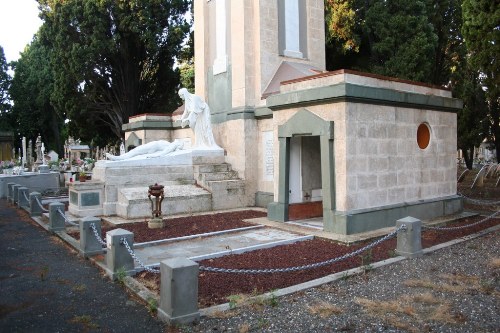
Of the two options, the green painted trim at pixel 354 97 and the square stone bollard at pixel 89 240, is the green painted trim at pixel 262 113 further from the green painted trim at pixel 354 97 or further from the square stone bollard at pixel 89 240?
the square stone bollard at pixel 89 240

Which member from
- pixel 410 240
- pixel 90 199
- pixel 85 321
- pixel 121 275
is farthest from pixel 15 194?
pixel 410 240

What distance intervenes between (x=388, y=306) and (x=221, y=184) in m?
8.13

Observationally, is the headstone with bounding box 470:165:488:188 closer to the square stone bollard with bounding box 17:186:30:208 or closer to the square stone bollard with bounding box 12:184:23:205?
the square stone bollard with bounding box 17:186:30:208

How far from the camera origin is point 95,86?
24.5 metres

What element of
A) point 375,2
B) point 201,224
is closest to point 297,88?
point 201,224

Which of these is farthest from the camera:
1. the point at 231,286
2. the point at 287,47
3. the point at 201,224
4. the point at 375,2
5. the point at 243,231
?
the point at 375,2

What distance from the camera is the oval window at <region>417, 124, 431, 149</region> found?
35.1ft

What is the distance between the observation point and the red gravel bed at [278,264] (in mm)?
5793

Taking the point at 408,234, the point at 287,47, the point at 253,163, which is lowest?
the point at 408,234

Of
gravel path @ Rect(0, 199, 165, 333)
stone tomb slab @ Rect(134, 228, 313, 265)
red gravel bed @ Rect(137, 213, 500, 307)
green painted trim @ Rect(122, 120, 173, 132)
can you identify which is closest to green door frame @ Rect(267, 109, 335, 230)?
stone tomb slab @ Rect(134, 228, 313, 265)

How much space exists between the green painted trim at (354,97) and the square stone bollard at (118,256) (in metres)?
4.79

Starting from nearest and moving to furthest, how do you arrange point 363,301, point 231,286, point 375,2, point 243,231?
point 363,301
point 231,286
point 243,231
point 375,2

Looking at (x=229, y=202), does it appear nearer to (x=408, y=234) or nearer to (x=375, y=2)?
(x=408, y=234)

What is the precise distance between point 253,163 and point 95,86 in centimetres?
1498
